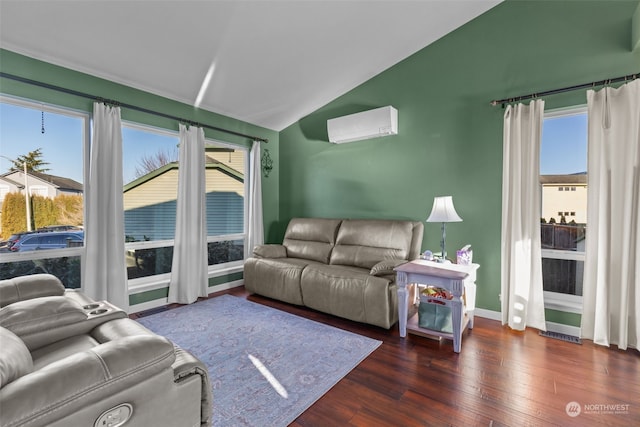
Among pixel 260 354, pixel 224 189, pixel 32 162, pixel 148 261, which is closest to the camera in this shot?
pixel 260 354

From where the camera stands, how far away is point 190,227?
11.8 feet

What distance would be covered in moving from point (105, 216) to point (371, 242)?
2.84 metres

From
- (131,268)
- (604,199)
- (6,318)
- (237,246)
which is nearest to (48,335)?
(6,318)

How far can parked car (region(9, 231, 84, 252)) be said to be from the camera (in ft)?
8.52

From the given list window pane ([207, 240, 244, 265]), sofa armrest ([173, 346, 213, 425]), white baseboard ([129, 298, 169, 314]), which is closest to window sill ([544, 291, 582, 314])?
sofa armrest ([173, 346, 213, 425])

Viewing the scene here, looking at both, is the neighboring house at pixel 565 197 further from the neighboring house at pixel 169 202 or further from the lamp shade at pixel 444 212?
the neighboring house at pixel 169 202

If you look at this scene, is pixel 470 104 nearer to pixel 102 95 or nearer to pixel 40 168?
pixel 102 95

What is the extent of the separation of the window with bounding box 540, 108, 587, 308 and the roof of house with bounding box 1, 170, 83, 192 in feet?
15.1

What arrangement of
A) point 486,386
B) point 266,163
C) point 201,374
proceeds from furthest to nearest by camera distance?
point 266,163
point 486,386
point 201,374

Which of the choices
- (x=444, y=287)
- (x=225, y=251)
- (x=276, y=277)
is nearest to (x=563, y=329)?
(x=444, y=287)

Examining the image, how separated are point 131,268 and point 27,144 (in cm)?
152

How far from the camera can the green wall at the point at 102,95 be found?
8.14 ft

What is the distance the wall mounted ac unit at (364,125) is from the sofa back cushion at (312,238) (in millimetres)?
1145

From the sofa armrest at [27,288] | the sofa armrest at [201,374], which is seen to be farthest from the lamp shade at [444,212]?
the sofa armrest at [27,288]
